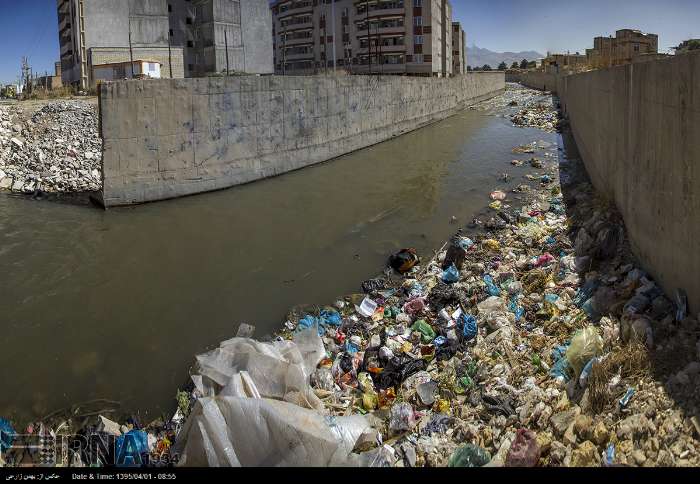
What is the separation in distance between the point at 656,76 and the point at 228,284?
5694 millimetres

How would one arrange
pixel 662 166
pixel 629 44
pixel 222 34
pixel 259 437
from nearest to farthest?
1. pixel 259 437
2. pixel 662 166
3. pixel 629 44
4. pixel 222 34

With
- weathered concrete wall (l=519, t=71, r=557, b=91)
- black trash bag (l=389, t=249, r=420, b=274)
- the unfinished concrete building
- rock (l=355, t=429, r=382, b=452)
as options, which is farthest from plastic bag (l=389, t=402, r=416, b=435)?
weathered concrete wall (l=519, t=71, r=557, b=91)

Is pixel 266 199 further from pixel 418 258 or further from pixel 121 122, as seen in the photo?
pixel 418 258

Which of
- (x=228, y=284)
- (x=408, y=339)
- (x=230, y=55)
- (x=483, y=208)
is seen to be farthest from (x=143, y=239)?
(x=230, y=55)

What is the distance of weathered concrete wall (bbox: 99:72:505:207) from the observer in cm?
1120

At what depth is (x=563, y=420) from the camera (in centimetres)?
353

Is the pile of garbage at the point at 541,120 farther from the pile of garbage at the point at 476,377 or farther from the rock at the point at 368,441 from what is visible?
the rock at the point at 368,441

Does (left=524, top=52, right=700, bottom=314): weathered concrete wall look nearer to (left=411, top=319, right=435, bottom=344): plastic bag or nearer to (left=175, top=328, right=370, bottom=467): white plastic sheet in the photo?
(left=411, top=319, right=435, bottom=344): plastic bag

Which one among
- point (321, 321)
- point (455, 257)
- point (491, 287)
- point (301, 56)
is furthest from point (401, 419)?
point (301, 56)

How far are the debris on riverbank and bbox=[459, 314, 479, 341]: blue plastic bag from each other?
0.06 feet

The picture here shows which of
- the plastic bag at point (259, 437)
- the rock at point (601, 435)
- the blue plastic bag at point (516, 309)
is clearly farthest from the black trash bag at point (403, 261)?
the rock at point (601, 435)

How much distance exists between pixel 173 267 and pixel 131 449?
4711 millimetres

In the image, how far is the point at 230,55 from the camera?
37.2 meters

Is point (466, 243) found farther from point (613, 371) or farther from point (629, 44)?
point (629, 44)
